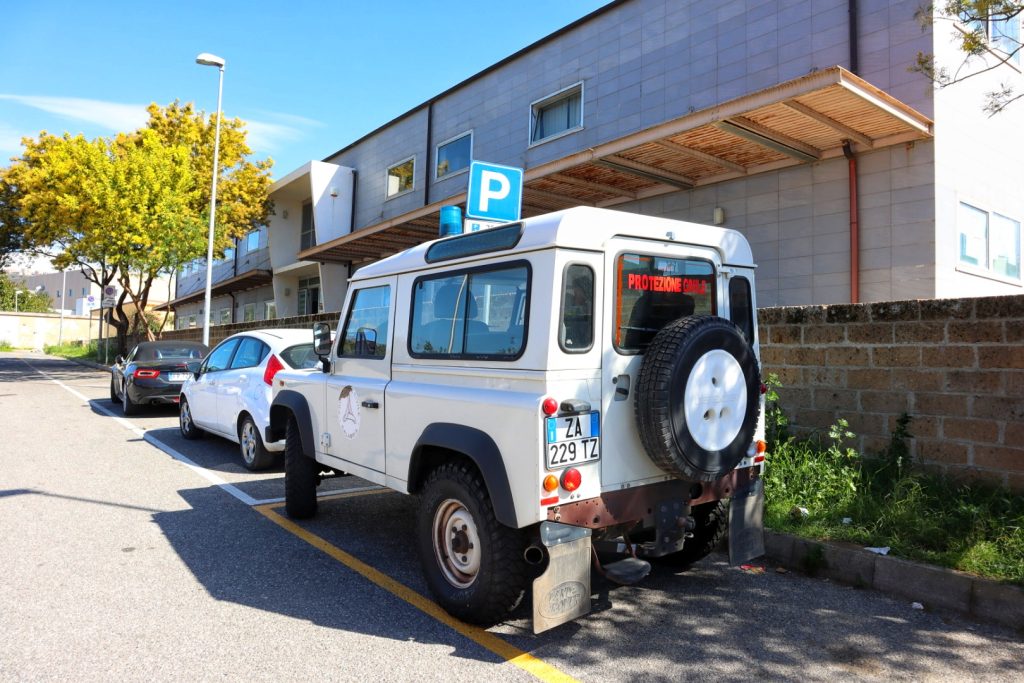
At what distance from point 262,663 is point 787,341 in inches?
221

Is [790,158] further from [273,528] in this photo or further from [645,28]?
[273,528]

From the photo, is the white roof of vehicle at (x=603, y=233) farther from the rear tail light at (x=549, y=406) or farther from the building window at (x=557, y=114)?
the building window at (x=557, y=114)

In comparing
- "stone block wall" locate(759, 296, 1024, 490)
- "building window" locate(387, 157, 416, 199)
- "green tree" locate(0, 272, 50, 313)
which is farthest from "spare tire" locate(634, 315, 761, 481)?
"green tree" locate(0, 272, 50, 313)

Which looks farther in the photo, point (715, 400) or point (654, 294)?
point (654, 294)

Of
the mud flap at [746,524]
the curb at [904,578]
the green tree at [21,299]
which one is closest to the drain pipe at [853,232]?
the curb at [904,578]

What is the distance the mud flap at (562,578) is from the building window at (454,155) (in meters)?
14.1

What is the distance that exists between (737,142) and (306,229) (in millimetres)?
19741

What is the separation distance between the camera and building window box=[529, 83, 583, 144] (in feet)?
43.7

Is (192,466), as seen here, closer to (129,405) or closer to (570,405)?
(129,405)

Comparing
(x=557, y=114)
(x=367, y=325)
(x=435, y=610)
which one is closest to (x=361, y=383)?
(x=367, y=325)

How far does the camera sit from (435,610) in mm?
3955

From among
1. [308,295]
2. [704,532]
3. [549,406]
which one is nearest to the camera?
[549,406]

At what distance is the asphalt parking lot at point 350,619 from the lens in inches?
129

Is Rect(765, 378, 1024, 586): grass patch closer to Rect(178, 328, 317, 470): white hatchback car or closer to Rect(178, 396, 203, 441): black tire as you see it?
Rect(178, 328, 317, 470): white hatchback car
